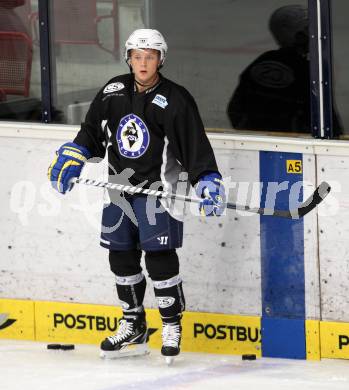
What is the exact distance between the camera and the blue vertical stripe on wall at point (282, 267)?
20.8 ft

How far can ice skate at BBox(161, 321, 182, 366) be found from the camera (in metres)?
6.31

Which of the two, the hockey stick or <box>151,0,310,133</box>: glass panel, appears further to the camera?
<box>151,0,310,133</box>: glass panel

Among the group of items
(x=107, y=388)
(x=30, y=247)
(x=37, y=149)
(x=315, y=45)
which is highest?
(x=315, y=45)

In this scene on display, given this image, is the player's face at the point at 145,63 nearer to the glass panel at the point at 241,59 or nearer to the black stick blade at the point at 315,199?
the glass panel at the point at 241,59

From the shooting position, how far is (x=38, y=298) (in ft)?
22.7

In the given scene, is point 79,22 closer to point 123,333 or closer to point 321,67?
point 321,67

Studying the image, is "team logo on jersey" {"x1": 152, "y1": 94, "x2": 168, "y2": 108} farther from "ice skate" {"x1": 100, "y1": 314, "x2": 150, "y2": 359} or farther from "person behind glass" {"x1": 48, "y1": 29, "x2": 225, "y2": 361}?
"ice skate" {"x1": 100, "y1": 314, "x2": 150, "y2": 359}

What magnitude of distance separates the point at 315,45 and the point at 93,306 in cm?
170

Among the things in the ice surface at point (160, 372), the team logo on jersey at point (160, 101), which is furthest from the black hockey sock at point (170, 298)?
the team logo on jersey at point (160, 101)

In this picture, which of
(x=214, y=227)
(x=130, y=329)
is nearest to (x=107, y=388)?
(x=130, y=329)

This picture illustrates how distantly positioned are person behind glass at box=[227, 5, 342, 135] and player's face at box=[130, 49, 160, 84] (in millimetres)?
448

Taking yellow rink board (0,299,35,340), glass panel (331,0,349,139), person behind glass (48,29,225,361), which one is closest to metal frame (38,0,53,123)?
person behind glass (48,29,225,361)

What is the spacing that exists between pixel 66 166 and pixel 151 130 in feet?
1.42

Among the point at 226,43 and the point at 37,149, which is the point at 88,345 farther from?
the point at 226,43
